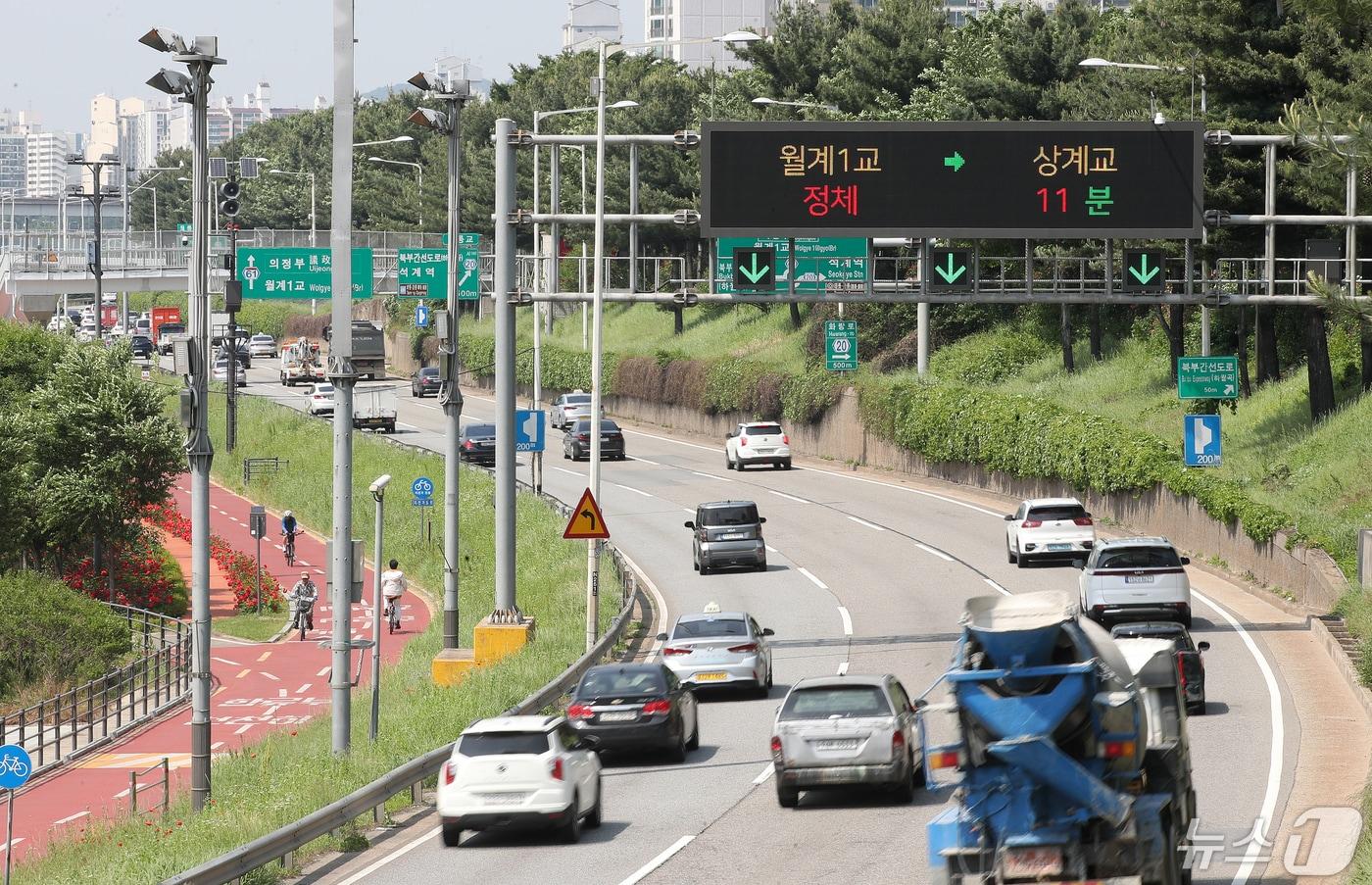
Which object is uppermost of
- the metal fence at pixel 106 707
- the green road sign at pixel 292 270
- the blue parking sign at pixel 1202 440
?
the green road sign at pixel 292 270

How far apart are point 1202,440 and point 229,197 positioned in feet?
74.9

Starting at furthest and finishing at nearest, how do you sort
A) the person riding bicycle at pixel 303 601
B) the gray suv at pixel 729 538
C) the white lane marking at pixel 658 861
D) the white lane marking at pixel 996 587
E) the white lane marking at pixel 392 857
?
the person riding bicycle at pixel 303 601, the gray suv at pixel 729 538, the white lane marking at pixel 996 587, the white lane marking at pixel 392 857, the white lane marking at pixel 658 861

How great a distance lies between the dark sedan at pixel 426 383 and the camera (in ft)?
335

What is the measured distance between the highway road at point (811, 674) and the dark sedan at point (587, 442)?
2.72 metres

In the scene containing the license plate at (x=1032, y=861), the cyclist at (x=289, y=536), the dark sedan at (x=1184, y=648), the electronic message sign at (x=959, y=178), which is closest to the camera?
the license plate at (x=1032, y=861)

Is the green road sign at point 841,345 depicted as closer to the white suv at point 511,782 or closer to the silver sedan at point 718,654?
the silver sedan at point 718,654

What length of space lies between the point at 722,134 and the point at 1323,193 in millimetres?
15939

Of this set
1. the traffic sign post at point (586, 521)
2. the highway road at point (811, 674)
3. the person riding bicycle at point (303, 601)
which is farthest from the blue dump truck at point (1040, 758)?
the person riding bicycle at point (303, 601)

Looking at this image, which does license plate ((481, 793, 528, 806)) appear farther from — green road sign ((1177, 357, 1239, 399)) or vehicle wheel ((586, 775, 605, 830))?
green road sign ((1177, 357, 1239, 399))

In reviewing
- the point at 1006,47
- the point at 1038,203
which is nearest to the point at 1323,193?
the point at 1038,203

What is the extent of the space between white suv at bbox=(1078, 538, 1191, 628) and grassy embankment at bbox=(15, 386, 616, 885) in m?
9.63

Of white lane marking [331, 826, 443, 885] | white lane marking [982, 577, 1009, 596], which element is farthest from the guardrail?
white lane marking [982, 577, 1009, 596]

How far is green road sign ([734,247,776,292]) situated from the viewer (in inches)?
1332

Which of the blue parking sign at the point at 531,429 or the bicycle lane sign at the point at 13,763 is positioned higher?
the blue parking sign at the point at 531,429
